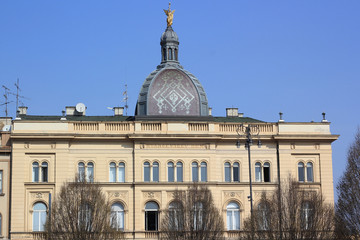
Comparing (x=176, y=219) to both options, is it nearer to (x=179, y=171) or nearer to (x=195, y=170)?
(x=179, y=171)

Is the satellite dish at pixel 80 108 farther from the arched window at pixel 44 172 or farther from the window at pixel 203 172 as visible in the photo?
the window at pixel 203 172

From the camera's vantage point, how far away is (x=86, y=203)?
250 ft

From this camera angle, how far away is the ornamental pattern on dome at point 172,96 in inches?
3519

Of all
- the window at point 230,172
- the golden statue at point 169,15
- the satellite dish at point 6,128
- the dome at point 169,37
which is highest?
the golden statue at point 169,15

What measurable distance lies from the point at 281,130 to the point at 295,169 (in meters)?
4.11

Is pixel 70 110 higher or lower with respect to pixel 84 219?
higher

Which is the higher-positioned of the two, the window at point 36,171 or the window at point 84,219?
the window at point 36,171

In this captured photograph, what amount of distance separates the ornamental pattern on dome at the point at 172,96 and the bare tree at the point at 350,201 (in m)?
17.8

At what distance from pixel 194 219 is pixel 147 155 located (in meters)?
10.6

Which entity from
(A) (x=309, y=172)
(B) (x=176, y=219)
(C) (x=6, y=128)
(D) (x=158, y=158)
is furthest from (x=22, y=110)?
(A) (x=309, y=172)

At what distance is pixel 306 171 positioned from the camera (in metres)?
88.6

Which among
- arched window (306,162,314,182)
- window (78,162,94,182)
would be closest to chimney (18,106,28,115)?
window (78,162,94,182)

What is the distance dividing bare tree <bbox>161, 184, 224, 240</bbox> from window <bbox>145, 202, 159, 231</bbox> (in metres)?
5.83

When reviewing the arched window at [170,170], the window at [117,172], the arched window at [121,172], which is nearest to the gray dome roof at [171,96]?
the arched window at [170,170]
